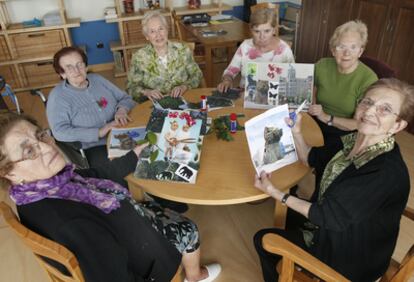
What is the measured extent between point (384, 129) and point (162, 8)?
14.1 ft

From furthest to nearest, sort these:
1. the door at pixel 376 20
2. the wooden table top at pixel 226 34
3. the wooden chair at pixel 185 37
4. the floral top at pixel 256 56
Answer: the wooden chair at pixel 185 37 → the wooden table top at pixel 226 34 → the door at pixel 376 20 → the floral top at pixel 256 56

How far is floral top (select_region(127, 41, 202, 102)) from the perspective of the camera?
2432 mm

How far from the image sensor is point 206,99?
2.17 meters

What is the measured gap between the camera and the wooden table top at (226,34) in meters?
3.51

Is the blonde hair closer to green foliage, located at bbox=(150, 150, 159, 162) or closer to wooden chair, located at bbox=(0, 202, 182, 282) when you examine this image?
green foliage, located at bbox=(150, 150, 159, 162)

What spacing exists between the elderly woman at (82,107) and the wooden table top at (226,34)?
1.67 m

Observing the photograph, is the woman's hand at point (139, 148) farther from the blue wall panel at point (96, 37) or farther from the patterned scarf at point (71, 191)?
the blue wall panel at point (96, 37)

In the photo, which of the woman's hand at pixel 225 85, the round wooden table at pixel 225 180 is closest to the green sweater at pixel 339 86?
the round wooden table at pixel 225 180

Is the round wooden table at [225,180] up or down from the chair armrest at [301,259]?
up

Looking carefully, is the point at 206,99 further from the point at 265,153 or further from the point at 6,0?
the point at 6,0

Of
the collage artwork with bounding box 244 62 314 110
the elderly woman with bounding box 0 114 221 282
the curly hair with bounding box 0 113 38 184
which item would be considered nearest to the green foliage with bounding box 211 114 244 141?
the collage artwork with bounding box 244 62 314 110

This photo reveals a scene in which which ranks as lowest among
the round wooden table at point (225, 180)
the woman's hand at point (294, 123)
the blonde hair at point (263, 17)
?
the round wooden table at point (225, 180)

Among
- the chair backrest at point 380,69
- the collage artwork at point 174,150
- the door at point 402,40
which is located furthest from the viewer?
the door at point 402,40

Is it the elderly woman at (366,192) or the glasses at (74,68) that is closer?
the elderly woman at (366,192)
